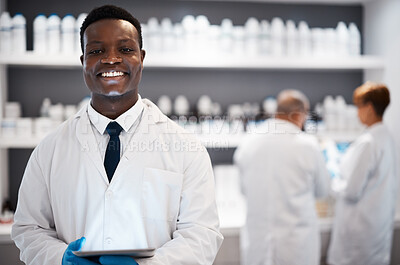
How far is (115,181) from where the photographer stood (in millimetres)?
1295

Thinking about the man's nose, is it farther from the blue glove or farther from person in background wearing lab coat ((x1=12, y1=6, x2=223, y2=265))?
the blue glove

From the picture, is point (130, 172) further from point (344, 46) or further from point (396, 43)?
point (396, 43)

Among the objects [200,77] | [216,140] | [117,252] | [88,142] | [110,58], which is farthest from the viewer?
[200,77]

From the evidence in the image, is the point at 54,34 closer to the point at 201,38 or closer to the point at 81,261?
the point at 201,38

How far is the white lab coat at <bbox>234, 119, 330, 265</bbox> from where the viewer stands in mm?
2414

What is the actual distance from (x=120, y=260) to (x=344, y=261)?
6.57 feet

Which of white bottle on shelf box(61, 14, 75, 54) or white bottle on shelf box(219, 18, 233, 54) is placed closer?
white bottle on shelf box(61, 14, 75, 54)

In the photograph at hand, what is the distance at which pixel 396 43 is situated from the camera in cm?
292

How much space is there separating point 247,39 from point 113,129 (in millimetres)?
1722

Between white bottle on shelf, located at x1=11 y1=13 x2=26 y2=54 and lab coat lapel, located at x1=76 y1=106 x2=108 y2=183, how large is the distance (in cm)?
144

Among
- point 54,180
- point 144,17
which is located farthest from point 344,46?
point 54,180

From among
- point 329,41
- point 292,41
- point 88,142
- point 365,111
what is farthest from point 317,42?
point 88,142

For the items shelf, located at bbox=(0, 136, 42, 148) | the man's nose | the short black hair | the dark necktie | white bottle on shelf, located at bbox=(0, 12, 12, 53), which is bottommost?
shelf, located at bbox=(0, 136, 42, 148)

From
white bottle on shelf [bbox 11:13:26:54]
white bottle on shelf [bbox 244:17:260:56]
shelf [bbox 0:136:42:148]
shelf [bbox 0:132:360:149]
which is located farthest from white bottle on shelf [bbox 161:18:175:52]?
shelf [bbox 0:136:42:148]
